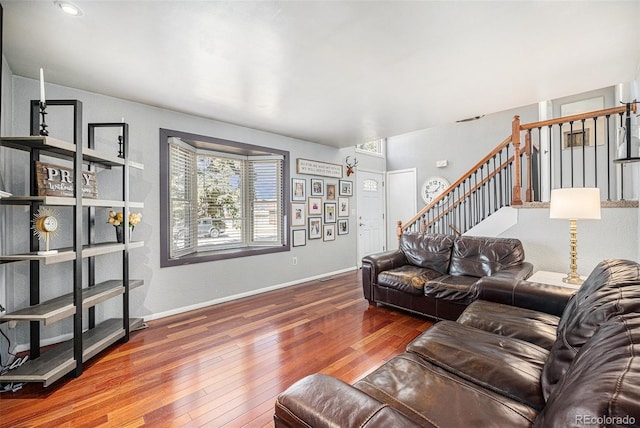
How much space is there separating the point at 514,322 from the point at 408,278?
4.71 feet

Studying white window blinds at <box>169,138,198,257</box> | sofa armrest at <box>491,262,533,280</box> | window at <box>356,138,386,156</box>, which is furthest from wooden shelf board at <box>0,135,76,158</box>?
window at <box>356,138,386,156</box>

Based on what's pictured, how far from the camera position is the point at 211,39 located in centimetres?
191

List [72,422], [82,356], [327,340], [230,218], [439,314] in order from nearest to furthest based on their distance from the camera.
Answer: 1. [72,422]
2. [82,356]
3. [327,340]
4. [439,314]
5. [230,218]

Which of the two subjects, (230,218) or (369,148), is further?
(369,148)

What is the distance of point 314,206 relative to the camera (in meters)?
4.87

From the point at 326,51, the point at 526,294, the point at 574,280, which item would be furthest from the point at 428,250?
the point at 326,51

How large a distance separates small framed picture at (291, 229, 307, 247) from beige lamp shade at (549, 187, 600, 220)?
327 cm

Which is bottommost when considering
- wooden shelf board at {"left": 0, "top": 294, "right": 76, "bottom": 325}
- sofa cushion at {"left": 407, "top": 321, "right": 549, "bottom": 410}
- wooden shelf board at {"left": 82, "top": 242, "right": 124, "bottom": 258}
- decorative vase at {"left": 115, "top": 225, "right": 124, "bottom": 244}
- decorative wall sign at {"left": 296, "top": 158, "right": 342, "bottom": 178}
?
sofa cushion at {"left": 407, "top": 321, "right": 549, "bottom": 410}

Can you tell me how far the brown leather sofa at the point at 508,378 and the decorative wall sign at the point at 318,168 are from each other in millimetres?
3369

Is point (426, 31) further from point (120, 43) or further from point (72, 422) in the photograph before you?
point (72, 422)

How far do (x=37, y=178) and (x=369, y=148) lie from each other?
18.8ft

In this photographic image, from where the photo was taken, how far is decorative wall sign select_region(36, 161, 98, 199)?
1949 millimetres

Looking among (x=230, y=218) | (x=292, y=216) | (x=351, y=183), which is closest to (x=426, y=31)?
(x=292, y=216)

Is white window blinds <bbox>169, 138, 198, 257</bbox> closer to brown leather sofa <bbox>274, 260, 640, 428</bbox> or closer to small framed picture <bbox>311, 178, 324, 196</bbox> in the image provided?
small framed picture <bbox>311, 178, 324, 196</bbox>
